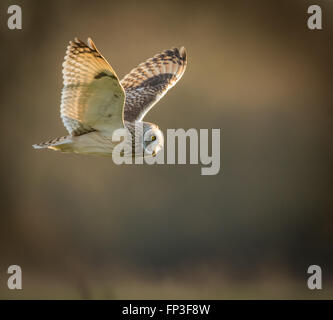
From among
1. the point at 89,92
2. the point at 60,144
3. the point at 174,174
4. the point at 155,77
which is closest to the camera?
the point at 89,92

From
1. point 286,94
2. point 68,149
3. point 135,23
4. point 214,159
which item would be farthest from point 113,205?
point 68,149

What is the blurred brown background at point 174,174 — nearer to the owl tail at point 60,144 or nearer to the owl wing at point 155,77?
the owl wing at point 155,77

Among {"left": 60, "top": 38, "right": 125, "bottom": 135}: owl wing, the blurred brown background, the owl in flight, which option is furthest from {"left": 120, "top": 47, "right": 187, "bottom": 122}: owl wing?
the blurred brown background

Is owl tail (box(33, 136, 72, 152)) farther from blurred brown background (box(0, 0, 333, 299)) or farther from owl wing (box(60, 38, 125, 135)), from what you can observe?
blurred brown background (box(0, 0, 333, 299))

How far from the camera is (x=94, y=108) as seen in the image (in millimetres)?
2676

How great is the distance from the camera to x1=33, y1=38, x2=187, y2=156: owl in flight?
8.25 feet

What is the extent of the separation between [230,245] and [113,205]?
1549mm

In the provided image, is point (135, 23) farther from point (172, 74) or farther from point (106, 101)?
point (106, 101)

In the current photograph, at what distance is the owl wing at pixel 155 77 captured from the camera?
10.7 ft

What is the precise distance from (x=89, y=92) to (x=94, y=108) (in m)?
0.09

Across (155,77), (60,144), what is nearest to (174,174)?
(155,77)

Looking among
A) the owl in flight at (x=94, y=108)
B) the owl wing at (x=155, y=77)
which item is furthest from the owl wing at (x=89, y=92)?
the owl wing at (x=155, y=77)

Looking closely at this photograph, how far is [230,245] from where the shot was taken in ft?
22.6

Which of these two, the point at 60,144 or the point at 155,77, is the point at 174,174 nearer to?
the point at 155,77
